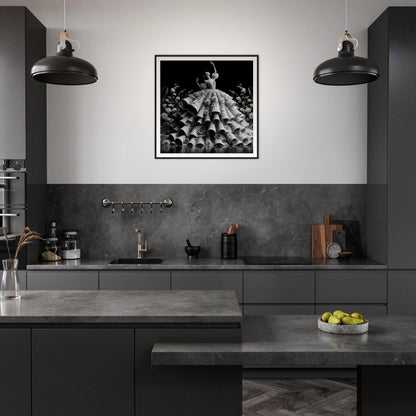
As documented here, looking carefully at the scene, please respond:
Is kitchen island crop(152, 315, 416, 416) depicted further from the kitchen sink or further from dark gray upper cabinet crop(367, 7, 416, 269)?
the kitchen sink

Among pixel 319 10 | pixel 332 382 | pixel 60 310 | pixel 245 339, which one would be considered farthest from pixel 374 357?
pixel 319 10

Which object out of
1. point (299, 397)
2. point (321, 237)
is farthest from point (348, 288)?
point (299, 397)

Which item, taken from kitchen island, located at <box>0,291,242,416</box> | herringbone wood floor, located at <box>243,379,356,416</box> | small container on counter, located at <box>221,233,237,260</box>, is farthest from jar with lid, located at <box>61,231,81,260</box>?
kitchen island, located at <box>0,291,242,416</box>

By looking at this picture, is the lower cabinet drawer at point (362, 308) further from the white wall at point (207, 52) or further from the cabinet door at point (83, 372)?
the cabinet door at point (83, 372)

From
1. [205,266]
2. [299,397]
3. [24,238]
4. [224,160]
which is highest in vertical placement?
[224,160]

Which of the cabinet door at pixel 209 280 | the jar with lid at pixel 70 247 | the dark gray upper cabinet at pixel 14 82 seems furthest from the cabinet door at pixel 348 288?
the dark gray upper cabinet at pixel 14 82

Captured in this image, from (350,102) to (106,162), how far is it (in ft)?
8.20

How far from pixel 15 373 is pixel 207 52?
3.62 metres

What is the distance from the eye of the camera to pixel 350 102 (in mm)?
5145

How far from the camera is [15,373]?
8.47 ft

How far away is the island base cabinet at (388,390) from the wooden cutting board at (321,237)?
8.38ft

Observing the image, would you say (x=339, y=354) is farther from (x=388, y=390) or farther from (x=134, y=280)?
(x=134, y=280)

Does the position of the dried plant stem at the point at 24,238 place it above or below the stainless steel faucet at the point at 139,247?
above

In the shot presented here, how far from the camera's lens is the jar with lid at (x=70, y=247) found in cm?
492
